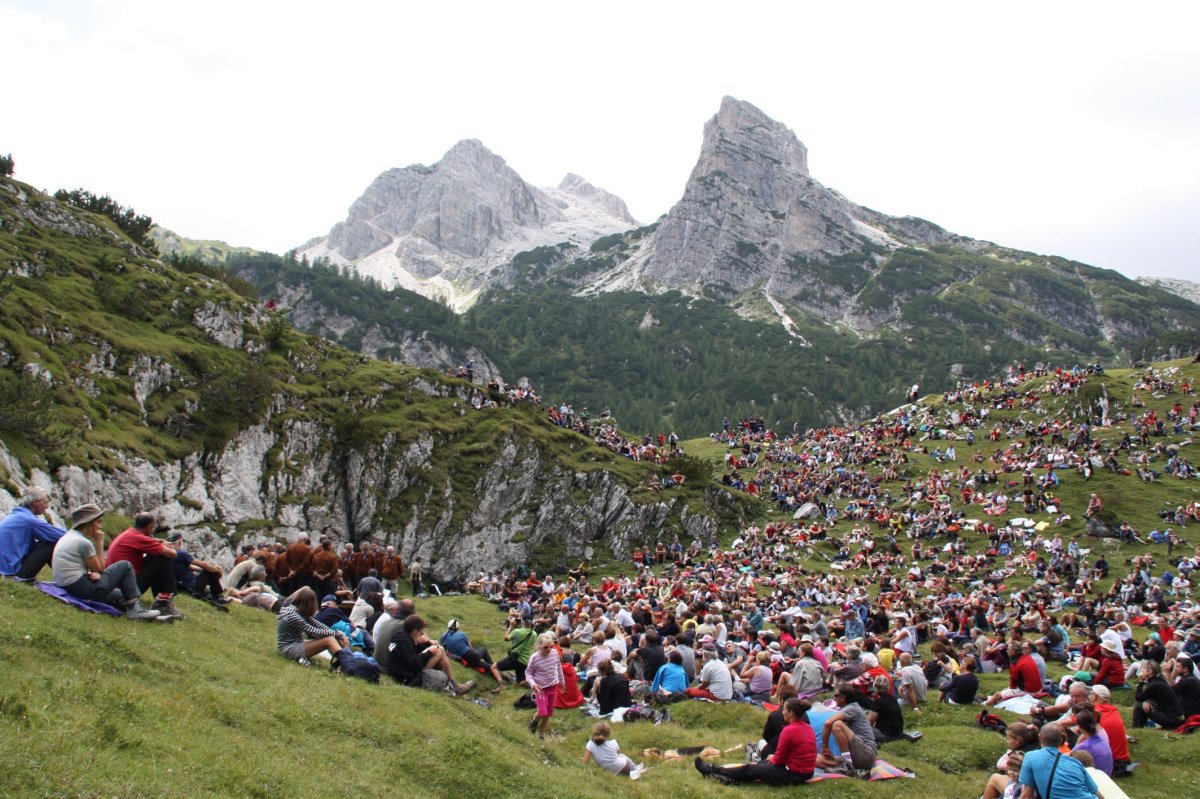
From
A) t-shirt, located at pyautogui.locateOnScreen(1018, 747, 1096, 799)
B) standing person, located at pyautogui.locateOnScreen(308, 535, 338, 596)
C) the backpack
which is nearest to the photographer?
t-shirt, located at pyautogui.locateOnScreen(1018, 747, 1096, 799)

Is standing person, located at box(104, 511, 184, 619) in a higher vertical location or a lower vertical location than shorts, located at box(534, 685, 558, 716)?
higher

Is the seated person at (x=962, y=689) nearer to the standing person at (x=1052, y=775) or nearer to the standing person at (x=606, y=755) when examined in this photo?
the standing person at (x=1052, y=775)

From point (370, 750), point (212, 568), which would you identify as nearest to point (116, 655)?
point (370, 750)

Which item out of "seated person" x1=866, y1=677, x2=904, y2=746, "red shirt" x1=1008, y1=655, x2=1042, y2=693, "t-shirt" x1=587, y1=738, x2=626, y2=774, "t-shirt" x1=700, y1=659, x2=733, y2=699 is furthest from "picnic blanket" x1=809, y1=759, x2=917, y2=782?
"red shirt" x1=1008, y1=655, x2=1042, y2=693

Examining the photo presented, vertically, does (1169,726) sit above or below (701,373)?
below

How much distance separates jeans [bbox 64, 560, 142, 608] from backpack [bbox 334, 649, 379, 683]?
407cm

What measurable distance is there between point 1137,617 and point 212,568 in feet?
108

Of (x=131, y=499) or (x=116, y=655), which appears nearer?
(x=116, y=655)

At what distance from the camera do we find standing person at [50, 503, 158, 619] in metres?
12.8

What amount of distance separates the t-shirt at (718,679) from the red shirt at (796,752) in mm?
5608

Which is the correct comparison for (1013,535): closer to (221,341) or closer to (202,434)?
(202,434)

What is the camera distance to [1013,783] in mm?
11266

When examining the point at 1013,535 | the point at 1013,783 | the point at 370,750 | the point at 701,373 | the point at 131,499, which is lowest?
the point at 131,499

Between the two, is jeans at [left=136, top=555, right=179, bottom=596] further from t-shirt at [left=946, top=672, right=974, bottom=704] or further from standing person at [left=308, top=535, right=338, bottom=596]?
t-shirt at [left=946, top=672, right=974, bottom=704]
